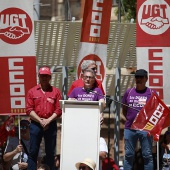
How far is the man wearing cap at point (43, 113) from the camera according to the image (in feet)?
49.0

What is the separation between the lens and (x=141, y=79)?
50.3ft

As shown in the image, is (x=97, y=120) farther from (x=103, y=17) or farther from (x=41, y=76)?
(x=103, y=17)

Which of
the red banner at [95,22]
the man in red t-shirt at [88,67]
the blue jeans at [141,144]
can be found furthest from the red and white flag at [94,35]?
the blue jeans at [141,144]

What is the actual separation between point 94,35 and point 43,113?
231 centimetres

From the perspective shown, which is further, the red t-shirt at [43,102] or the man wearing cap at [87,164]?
the red t-shirt at [43,102]

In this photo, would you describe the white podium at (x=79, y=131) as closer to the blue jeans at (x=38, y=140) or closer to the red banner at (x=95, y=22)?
the blue jeans at (x=38, y=140)

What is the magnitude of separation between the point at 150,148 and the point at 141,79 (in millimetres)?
1139

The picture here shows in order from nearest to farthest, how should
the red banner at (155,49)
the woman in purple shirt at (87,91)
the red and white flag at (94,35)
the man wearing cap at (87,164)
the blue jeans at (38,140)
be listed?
the man wearing cap at (87,164), the woman in purple shirt at (87,91), the blue jeans at (38,140), the red banner at (155,49), the red and white flag at (94,35)

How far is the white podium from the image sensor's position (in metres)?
13.9

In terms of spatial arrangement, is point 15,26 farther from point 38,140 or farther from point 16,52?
point 38,140

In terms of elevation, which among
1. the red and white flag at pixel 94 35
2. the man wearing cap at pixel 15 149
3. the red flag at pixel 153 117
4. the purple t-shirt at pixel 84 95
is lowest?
the man wearing cap at pixel 15 149

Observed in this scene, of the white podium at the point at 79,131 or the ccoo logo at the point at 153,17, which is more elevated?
the ccoo logo at the point at 153,17

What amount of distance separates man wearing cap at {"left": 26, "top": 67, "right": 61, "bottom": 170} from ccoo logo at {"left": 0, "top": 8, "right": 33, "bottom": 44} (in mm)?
1011

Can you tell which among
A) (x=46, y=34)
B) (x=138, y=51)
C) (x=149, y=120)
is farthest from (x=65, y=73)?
(x=149, y=120)
